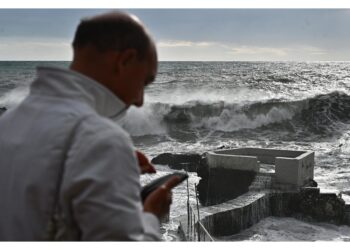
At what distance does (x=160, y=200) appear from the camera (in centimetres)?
67

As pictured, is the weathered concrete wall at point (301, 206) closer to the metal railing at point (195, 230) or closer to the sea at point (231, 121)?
the metal railing at point (195, 230)

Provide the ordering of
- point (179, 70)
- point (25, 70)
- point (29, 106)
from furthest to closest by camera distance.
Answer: point (179, 70) → point (25, 70) → point (29, 106)

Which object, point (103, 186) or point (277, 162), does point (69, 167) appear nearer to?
point (103, 186)

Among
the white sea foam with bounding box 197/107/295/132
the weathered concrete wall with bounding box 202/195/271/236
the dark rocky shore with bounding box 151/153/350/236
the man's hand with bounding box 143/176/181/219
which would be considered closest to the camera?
the man's hand with bounding box 143/176/181/219

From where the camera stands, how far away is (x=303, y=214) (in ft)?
30.1

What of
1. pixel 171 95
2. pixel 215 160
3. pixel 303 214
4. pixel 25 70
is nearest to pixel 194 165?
pixel 215 160

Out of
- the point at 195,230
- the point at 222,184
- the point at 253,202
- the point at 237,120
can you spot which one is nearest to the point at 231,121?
the point at 237,120

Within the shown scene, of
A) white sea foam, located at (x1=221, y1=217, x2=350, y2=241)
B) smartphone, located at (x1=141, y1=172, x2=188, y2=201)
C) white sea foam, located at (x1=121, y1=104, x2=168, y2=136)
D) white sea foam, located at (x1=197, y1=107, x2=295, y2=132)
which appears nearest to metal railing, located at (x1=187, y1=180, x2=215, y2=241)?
white sea foam, located at (x1=221, y1=217, x2=350, y2=241)

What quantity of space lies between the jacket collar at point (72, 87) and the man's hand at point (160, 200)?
14 centimetres

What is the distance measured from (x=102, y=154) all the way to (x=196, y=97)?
29.4m

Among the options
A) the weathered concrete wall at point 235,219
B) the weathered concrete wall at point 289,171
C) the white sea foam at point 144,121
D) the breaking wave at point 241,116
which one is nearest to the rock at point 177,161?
the weathered concrete wall at point 289,171

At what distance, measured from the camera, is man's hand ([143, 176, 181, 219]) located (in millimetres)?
659

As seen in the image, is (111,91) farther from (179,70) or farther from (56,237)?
(179,70)

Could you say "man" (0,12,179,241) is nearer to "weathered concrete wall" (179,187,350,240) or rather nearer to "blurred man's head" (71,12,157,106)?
"blurred man's head" (71,12,157,106)
